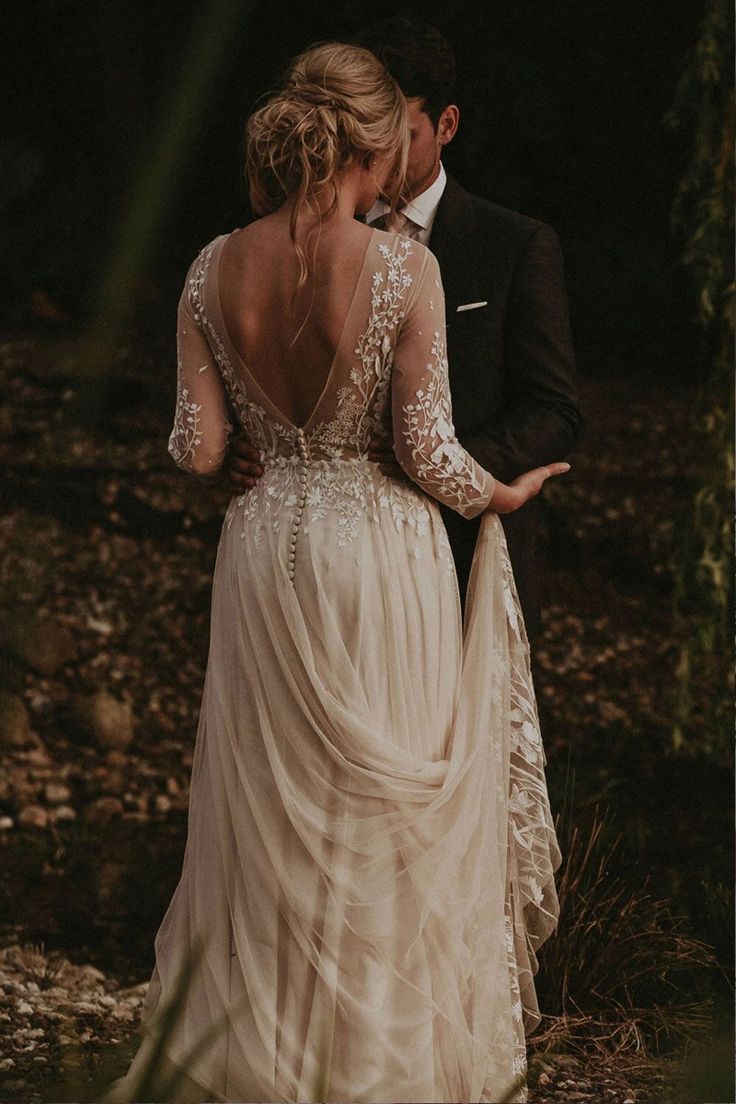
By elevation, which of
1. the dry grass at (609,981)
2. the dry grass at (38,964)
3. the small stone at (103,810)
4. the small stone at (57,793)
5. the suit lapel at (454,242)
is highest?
the suit lapel at (454,242)

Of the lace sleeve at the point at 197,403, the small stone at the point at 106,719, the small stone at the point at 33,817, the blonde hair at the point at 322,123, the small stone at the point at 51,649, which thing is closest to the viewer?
the blonde hair at the point at 322,123

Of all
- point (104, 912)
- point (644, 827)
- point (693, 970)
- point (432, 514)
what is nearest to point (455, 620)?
point (432, 514)

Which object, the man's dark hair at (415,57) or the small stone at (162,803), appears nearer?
the man's dark hair at (415,57)

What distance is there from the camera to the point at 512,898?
2.73 meters

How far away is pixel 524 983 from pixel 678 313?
22.6ft

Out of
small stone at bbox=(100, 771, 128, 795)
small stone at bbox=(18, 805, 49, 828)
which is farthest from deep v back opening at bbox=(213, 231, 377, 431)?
A: small stone at bbox=(100, 771, 128, 795)

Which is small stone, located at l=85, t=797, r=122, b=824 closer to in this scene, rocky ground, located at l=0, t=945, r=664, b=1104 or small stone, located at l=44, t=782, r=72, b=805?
small stone, located at l=44, t=782, r=72, b=805

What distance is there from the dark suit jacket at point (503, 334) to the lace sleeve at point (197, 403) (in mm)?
569

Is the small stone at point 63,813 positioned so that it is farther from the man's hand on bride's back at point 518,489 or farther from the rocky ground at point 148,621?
the man's hand on bride's back at point 518,489

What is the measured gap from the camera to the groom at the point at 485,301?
2.90m

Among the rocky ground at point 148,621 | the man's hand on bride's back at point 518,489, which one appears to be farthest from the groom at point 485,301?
the rocky ground at point 148,621

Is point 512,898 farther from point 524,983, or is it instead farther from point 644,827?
point 644,827

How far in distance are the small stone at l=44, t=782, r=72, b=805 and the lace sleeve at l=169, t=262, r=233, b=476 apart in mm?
3111

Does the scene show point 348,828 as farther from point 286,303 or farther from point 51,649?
point 51,649
